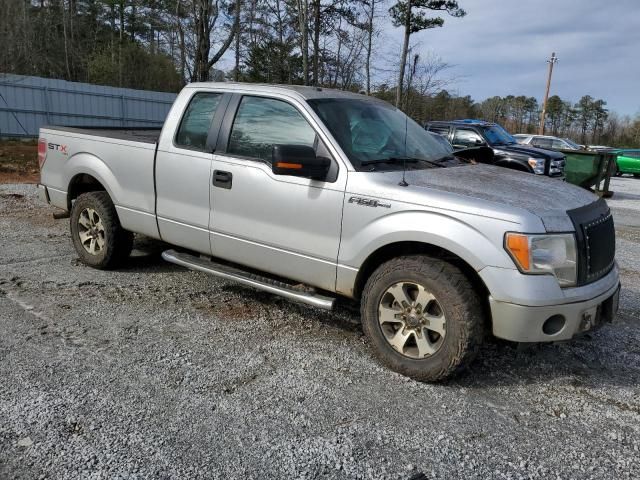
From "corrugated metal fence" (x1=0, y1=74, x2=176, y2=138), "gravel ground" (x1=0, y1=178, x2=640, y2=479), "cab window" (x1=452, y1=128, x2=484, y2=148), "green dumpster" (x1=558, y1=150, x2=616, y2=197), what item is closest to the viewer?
"gravel ground" (x1=0, y1=178, x2=640, y2=479)

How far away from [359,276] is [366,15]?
857 inches

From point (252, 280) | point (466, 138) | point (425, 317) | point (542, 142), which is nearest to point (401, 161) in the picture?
point (425, 317)

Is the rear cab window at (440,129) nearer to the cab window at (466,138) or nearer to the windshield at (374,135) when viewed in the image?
the cab window at (466,138)

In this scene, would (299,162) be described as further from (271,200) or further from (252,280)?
(252,280)

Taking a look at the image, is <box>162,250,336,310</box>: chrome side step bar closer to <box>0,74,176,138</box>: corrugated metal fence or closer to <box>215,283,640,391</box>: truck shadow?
<box>215,283,640,391</box>: truck shadow

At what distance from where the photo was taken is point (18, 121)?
20.4 metres

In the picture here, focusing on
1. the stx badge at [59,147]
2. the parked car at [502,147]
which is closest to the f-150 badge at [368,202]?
the stx badge at [59,147]

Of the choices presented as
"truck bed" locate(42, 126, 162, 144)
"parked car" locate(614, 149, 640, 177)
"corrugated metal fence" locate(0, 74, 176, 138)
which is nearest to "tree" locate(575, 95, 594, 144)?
"parked car" locate(614, 149, 640, 177)

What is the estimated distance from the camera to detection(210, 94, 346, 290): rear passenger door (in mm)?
3896

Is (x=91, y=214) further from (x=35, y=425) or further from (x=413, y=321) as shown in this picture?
(x=413, y=321)

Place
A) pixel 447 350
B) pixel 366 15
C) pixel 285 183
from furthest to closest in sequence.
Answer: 1. pixel 366 15
2. pixel 285 183
3. pixel 447 350

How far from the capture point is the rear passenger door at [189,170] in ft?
15.0

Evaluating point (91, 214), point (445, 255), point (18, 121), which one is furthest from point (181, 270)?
point (18, 121)

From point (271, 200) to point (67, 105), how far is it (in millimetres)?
21031
